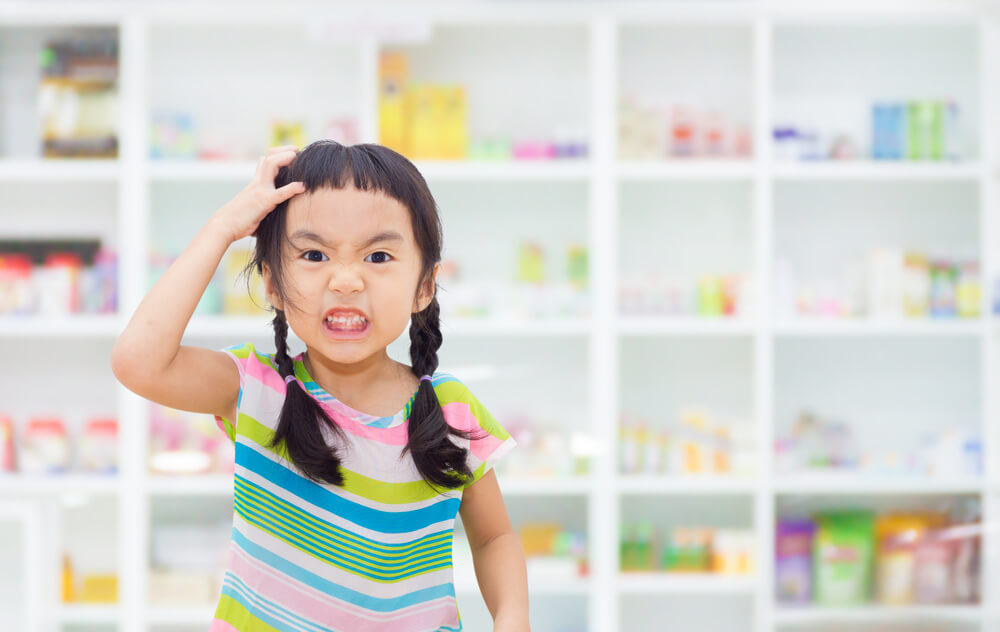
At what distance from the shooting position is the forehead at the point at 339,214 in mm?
678

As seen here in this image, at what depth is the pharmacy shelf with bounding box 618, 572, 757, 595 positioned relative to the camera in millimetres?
2473

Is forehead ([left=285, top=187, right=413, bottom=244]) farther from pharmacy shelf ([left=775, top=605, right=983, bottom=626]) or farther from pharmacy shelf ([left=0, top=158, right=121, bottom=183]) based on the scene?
pharmacy shelf ([left=775, top=605, right=983, bottom=626])

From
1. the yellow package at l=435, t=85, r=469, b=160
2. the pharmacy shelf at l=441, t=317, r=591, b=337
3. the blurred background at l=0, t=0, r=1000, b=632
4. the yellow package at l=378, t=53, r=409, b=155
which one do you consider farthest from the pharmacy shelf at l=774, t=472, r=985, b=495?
the yellow package at l=378, t=53, r=409, b=155

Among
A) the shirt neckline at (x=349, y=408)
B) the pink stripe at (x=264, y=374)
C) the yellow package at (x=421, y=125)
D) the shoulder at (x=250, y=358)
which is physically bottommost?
the shirt neckline at (x=349, y=408)

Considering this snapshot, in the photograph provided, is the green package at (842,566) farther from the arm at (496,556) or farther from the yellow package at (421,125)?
the arm at (496,556)

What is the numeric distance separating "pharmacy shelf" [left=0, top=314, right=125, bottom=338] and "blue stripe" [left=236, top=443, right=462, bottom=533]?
6.37 feet

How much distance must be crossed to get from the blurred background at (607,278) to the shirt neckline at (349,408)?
5.67 feet

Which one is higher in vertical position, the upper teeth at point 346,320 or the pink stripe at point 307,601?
the upper teeth at point 346,320

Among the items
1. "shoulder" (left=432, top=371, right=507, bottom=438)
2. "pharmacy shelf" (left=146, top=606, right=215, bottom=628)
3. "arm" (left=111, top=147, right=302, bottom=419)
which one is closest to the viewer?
"arm" (left=111, top=147, right=302, bottom=419)

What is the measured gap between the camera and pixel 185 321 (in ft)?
2.20

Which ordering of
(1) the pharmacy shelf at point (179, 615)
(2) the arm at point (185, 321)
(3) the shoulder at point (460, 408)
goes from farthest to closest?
(1) the pharmacy shelf at point (179, 615) < (3) the shoulder at point (460, 408) < (2) the arm at point (185, 321)

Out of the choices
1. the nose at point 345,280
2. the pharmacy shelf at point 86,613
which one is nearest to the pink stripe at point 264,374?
the nose at point 345,280

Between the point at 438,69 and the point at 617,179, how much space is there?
2.17 feet

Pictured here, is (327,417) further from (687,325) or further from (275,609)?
(687,325)
